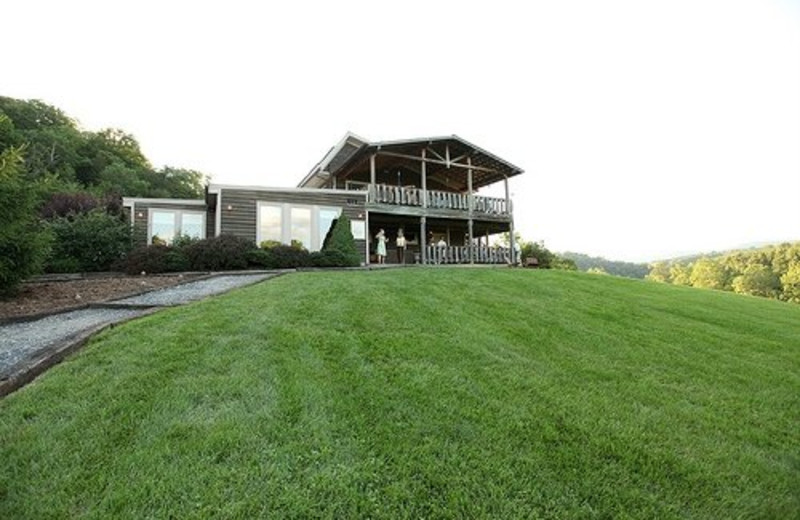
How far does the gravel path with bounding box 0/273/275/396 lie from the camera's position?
13.6 ft

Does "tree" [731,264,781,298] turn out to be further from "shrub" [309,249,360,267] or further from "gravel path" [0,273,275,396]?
"gravel path" [0,273,275,396]

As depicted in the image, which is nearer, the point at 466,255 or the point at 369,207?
the point at 369,207

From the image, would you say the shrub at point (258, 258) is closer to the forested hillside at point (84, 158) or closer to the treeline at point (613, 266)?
the forested hillside at point (84, 158)

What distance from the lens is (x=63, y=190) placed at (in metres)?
23.5

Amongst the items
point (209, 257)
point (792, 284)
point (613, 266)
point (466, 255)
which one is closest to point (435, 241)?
point (466, 255)

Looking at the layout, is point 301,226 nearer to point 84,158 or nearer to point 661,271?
point 84,158

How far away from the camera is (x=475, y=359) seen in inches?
169

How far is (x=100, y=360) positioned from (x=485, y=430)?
372 cm

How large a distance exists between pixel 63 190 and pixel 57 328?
23.9 m

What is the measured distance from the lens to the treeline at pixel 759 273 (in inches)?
2189

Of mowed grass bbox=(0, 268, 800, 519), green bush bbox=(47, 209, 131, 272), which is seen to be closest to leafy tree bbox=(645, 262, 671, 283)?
mowed grass bbox=(0, 268, 800, 519)

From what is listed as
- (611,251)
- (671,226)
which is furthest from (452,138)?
(671,226)

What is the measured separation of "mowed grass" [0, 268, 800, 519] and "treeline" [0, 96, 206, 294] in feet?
15.7

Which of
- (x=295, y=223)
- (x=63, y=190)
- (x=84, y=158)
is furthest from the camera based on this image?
(x=84, y=158)
